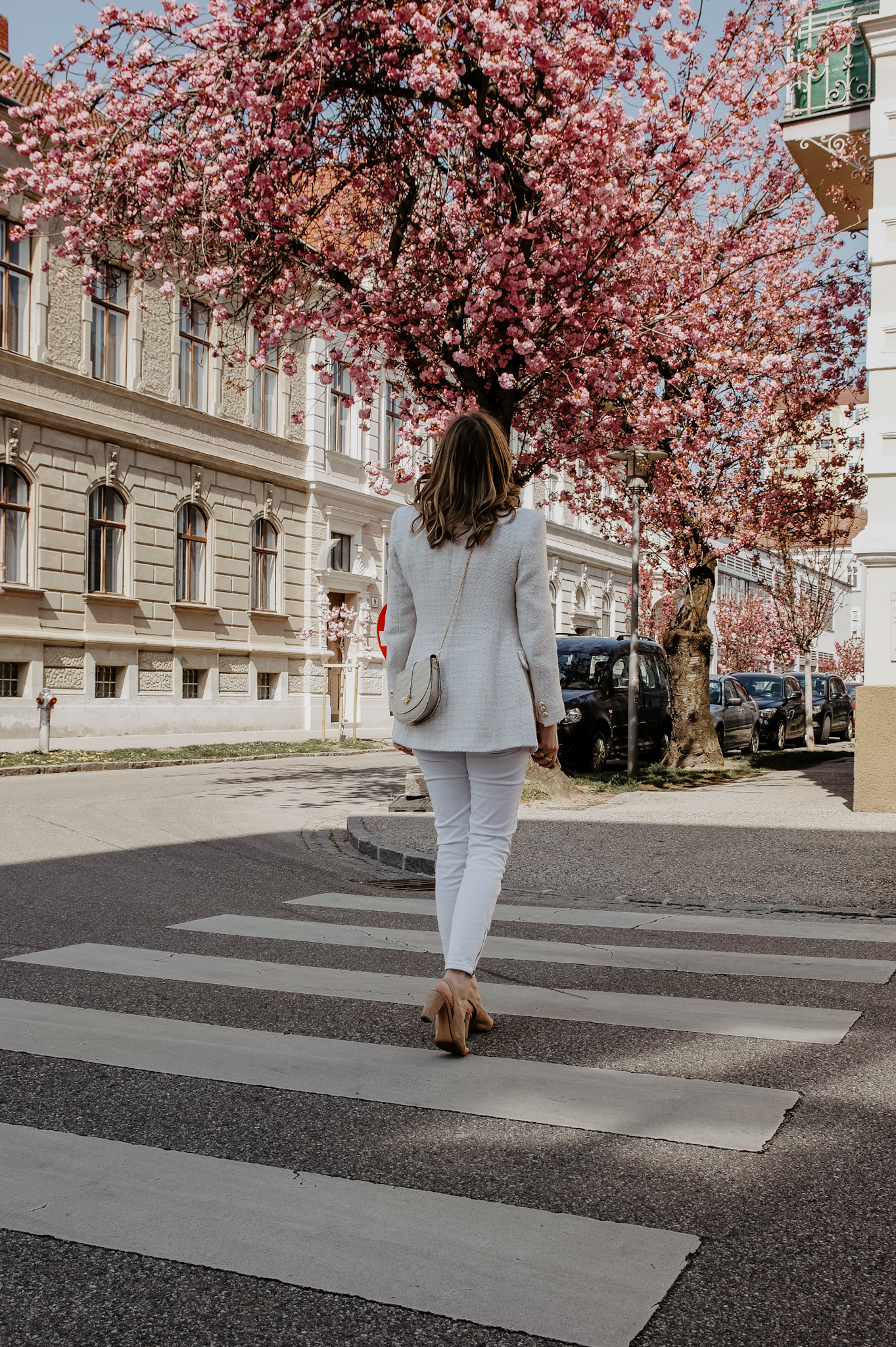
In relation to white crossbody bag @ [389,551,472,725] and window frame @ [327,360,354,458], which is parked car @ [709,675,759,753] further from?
white crossbody bag @ [389,551,472,725]

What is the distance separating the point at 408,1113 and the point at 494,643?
1520mm

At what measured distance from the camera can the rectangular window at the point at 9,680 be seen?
2158 centimetres

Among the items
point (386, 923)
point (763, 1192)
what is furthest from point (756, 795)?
point (763, 1192)

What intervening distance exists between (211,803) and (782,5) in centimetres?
1195

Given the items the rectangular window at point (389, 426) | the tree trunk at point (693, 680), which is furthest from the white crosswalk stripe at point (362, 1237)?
the rectangular window at point (389, 426)

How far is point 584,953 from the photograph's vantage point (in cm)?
583

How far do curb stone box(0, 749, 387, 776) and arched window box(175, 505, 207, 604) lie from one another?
16.8 feet

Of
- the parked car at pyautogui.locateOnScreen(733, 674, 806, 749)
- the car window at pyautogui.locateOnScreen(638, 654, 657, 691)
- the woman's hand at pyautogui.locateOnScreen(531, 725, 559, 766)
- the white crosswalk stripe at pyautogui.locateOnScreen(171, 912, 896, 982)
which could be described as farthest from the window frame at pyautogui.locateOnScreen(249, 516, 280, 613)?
the woman's hand at pyautogui.locateOnScreen(531, 725, 559, 766)

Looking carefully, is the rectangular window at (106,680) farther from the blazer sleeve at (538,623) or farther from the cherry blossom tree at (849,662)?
the cherry blossom tree at (849,662)

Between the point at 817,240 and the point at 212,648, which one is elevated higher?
the point at 817,240

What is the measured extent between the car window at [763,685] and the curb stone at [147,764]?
409 inches

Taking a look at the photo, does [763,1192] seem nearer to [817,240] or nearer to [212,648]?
[817,240]

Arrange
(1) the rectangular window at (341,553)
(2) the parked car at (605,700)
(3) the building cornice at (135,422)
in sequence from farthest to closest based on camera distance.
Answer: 1. (1) the rectangular window at (341,553)
2. (3) the building cornice at (135,422)
3. (2) the parked car at (605,700)

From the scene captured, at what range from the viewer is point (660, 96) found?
1229 cm
